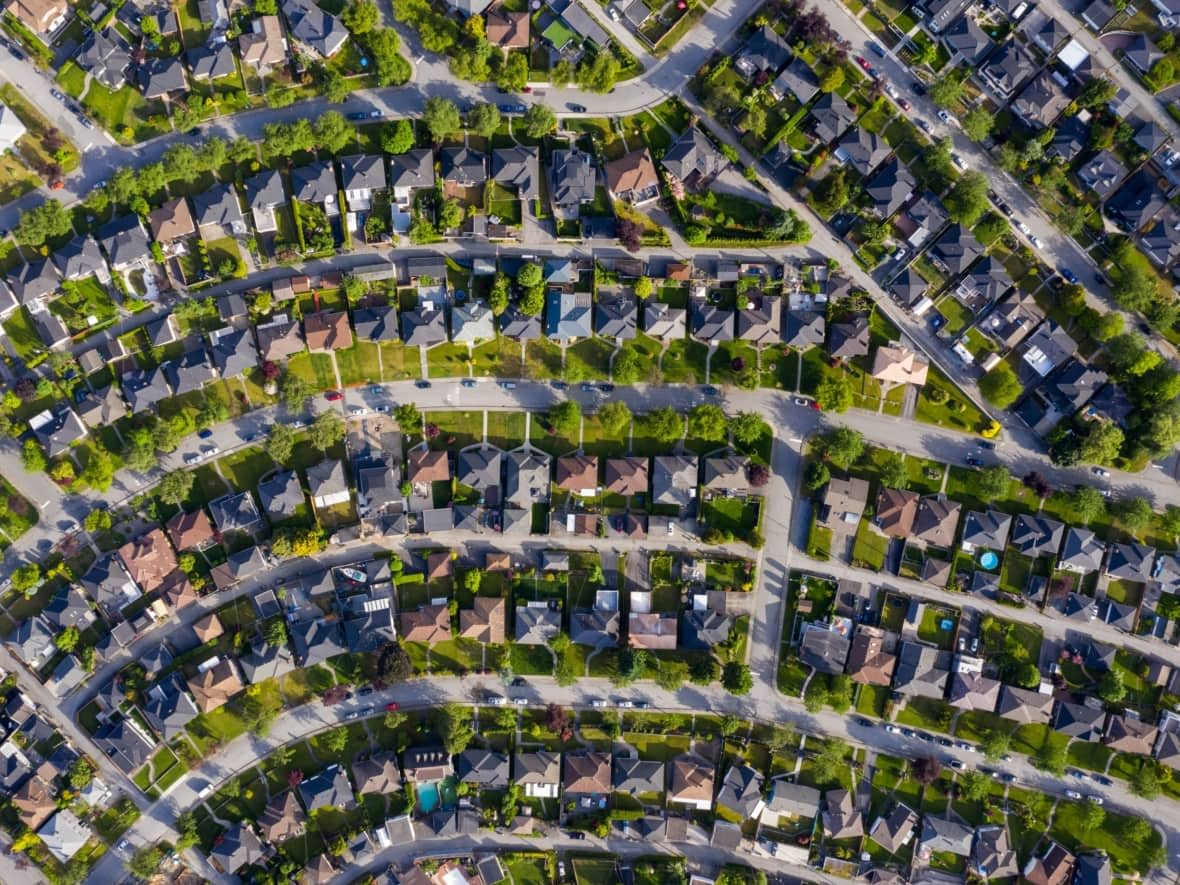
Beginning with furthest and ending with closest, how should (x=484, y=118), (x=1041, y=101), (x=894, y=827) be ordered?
(x=894, y=827), (x=1041, y=101), (x=484, y=118)

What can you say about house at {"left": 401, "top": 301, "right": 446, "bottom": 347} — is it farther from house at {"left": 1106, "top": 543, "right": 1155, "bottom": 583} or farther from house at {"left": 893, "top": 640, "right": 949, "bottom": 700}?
house at {"left": 1106, "top": 543, "right": 1155, "bottom": 583}

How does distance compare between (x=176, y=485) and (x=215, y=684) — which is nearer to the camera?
(x=176, y=485)

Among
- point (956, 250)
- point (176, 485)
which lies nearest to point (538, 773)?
point (176, 485)

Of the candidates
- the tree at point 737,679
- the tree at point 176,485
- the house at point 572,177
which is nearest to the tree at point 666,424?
the house at point 572,177

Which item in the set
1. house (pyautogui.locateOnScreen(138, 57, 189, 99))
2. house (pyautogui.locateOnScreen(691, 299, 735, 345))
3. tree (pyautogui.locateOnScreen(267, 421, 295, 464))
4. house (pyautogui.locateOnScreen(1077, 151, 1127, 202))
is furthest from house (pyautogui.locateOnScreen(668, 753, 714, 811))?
house (pyautogui.locateOnScreen(138, 57, 189, 99))

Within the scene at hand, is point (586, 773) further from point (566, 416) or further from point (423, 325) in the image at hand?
point (423, 325)

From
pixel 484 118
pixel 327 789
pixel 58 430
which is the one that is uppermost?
pixel 484 118

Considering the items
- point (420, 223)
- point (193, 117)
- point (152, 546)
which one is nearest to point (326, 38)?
point (193, 117)

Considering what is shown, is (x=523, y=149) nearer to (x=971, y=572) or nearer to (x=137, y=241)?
(x=137, y=241)
